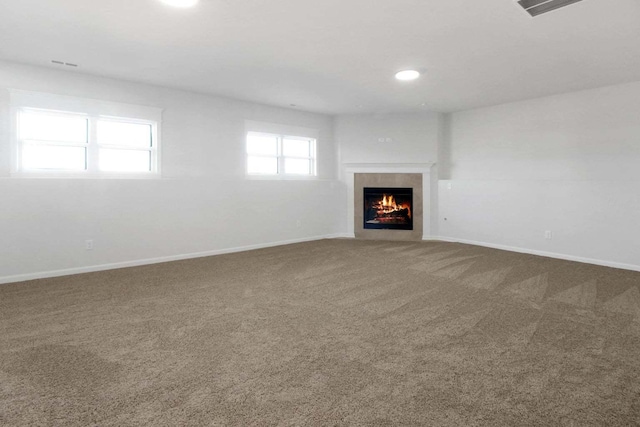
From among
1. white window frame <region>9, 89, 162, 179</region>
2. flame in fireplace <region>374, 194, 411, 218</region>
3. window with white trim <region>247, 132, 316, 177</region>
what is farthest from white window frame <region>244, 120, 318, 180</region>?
white window frame <region>9, 89, 162, 179</region>

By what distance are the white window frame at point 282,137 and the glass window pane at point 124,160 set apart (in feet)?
5.51

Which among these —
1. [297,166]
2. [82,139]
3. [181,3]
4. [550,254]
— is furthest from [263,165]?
[550,254]

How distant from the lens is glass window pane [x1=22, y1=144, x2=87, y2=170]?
4648 mm

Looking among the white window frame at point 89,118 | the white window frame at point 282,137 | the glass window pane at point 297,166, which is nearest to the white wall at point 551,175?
the white window frame at point 282,137

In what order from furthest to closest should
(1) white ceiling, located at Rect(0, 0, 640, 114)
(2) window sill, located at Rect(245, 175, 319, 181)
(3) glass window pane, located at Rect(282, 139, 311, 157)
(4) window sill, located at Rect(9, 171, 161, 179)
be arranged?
1. (3) glass window pane, located at Rect(282, 139, 311, 157)
2. (2) window sill, located at Rect(245, 175, 319, 181)
3. (4) window sill, located at Rect(9, 171, 161, 179)
4. (1) white ceiling, located at Rect(0, 0, 640, 114)

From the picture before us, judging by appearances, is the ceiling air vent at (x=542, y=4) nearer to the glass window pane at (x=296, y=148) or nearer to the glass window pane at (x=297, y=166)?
the glass window pane at (x=296, y=148)

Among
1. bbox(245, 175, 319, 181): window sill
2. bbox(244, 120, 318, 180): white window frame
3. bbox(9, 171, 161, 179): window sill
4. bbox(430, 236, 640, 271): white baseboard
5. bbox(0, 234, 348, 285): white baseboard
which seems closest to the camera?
bbox(0, 234, 348, 285): white baseboard

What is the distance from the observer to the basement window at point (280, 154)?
685 cm

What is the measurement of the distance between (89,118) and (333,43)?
3479 millimetres

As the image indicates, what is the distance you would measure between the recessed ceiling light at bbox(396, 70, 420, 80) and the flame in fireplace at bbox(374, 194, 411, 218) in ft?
10.3

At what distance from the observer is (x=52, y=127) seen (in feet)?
15.7

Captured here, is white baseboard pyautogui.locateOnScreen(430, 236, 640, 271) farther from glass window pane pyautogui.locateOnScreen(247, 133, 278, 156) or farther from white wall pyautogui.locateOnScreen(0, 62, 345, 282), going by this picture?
glass window pane pyautogui.locateOnScreen(247, 133, 278, 156)

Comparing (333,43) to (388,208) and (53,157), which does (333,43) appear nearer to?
(53,157)

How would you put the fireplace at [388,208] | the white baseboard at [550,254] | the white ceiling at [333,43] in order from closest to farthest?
the white ceiling at [333,43], the white baseboard at [550,254], the fireplace at [388,208]
